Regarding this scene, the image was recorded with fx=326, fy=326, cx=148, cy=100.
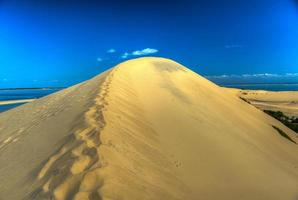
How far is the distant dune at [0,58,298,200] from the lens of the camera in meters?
3.91

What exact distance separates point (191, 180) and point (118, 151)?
114cm

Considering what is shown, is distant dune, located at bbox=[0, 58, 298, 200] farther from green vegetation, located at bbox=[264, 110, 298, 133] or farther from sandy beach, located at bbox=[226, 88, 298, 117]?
sandy beach, located at bbox=[226, 88, 298, 117]

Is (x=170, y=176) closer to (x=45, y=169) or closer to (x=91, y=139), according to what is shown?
(x=91, y=139)

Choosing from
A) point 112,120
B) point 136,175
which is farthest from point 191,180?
point 112,120

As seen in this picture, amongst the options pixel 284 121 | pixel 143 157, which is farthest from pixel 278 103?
pixel 143 157

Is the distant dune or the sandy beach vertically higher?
the distant dune

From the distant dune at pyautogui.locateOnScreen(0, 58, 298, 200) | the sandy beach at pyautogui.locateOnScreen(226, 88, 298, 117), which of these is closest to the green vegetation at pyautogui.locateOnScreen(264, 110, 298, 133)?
the distant dune at pyautogui.locateOnScreen(0, 58, 298, 200)

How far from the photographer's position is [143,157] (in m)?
5.01

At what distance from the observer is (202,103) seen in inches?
418

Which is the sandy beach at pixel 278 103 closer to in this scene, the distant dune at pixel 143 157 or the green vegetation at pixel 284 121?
the green vegetation at pixel 284 121

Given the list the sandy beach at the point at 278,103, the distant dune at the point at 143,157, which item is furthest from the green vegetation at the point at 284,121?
the sandy beach at the point at 278,103

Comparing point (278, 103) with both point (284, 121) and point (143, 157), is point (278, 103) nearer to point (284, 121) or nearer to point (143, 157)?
point (284, 121)

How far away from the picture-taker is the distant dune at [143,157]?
3912mm

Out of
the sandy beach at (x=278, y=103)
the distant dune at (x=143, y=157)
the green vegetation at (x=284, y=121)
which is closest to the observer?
the distant dune at (x=143, y=157)
